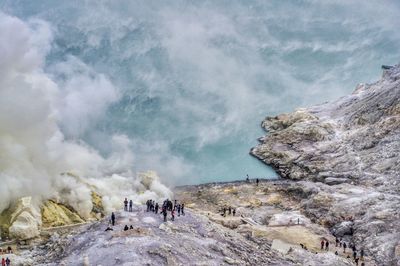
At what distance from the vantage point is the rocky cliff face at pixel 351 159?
69375 mm

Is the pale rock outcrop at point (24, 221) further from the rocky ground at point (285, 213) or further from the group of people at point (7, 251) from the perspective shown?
the group of people at point (7, 251)

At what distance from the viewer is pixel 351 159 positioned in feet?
292

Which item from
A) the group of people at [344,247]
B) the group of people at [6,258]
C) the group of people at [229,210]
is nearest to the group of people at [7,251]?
the group of people at [6,258]

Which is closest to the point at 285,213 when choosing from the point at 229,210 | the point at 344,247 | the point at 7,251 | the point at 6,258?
the point at 229,210

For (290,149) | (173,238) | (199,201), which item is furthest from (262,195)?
(173,238)

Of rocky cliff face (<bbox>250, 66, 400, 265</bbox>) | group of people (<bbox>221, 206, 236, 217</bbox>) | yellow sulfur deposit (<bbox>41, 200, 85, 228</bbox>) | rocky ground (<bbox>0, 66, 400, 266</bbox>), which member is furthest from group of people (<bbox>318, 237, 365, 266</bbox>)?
yellow sulfur deposit (<bbox>41, 200, 85, 228</bbox>)

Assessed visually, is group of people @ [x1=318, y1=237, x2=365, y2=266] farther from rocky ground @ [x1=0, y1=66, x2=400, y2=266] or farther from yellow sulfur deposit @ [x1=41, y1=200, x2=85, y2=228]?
yellow sulfur deposit @ [x1=41, y1=200, x2=85, y2=228]

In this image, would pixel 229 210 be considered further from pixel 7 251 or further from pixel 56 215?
pixel 7 251

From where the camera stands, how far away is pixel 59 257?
175 ft

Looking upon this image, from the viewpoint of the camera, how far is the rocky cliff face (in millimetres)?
69375

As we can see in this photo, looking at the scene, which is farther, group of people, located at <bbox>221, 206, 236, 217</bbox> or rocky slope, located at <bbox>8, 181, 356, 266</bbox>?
group of people, located at <bbox>221, 206, 236, 217</bbox>

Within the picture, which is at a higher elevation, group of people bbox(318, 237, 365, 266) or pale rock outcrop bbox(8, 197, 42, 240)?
pale rock outcrop bbox(8, 197, 42, 240)

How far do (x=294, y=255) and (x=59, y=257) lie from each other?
72.2 feet

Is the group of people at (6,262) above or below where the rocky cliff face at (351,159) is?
below
